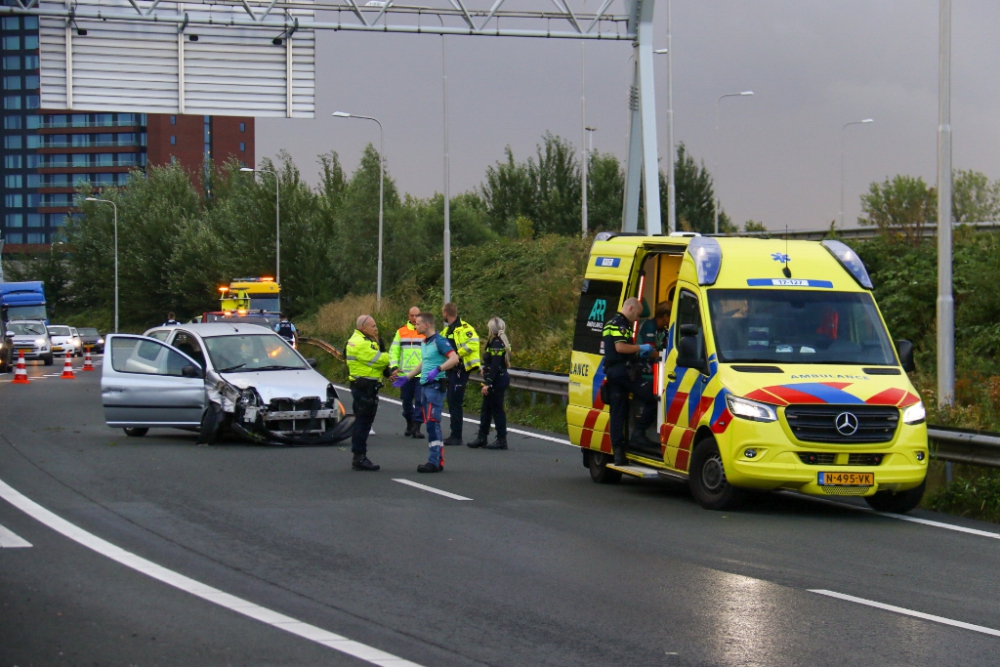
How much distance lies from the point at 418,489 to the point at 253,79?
12158mm

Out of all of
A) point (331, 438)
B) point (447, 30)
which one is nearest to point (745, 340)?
point (331, 438)

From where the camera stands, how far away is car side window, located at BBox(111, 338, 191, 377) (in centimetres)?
1738

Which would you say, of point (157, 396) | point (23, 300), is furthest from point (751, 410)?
point (23, 300)

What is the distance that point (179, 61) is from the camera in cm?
2238

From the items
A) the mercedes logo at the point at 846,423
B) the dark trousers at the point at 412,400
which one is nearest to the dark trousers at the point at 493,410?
the dark trousers at the point at 412,400

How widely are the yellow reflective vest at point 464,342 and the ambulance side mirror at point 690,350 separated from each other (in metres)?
5.62

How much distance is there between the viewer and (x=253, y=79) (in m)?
22.7

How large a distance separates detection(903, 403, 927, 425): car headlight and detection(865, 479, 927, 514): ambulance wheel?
56 cm

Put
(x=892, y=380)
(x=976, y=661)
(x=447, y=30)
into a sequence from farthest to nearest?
(x=447, y=30) < (x=892, y=380) < (x=976, y=661)

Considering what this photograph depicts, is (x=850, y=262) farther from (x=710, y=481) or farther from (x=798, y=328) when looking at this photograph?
(x=710, y=481)

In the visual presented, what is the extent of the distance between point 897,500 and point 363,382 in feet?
19.2

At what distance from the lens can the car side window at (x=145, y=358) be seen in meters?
17.4

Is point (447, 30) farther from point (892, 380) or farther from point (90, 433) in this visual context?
point (892, 380)

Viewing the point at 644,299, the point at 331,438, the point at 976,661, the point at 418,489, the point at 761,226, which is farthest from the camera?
the point at 761,226
